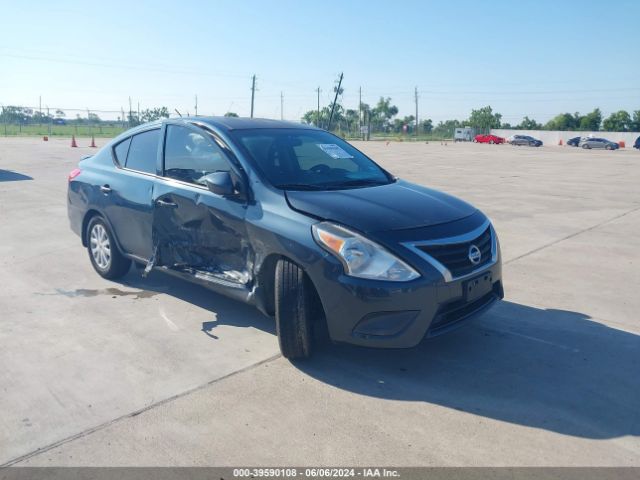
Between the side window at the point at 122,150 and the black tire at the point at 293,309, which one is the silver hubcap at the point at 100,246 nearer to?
the side window at the point at 122,150

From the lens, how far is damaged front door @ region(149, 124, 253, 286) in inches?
172

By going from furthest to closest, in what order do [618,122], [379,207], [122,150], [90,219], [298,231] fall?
[618,122] → [90,219] → [122,150] → [379,207] → [298,231]

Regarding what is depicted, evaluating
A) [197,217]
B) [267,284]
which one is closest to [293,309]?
[267,284]

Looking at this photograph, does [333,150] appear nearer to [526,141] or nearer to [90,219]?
[90,219]

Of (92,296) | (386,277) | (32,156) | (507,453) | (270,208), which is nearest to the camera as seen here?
(507,453)

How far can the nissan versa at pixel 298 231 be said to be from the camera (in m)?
3.66

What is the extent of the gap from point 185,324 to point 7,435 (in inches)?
69.2

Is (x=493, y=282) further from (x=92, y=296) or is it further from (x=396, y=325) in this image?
(x=92, y=296)

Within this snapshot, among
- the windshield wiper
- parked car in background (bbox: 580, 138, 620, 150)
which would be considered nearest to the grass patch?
parked car in background (bbox: 580, 138, 620, 150)

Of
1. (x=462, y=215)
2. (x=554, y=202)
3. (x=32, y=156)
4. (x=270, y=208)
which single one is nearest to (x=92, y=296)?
(x=270, y=208)

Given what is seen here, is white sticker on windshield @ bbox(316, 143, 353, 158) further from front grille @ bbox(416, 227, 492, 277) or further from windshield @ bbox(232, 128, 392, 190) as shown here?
front grille @ bbox(416, 227, 492, 277)

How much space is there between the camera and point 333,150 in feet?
17.1

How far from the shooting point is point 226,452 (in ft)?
9.87

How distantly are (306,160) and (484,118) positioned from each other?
374 feet
